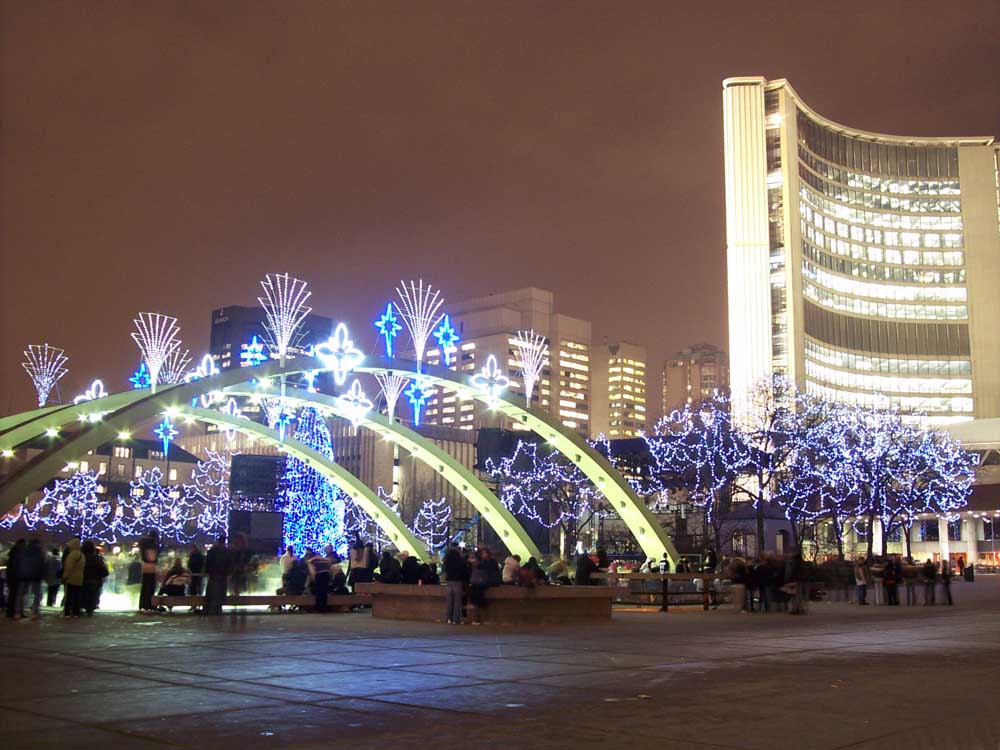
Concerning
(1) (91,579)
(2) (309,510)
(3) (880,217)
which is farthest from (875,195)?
(1) (91,579)

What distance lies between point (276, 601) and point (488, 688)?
12817 mm

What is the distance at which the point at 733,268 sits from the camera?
11231cm

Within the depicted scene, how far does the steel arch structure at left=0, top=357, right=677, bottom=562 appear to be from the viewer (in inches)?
880

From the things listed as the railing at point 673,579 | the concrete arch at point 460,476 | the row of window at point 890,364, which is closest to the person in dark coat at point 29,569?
the railing at point 673,579

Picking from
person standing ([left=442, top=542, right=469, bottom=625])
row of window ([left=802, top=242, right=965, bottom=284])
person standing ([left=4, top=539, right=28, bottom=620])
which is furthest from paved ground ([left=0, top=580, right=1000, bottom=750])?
row of window ([left=802, top=242, right=965, bottom=284])

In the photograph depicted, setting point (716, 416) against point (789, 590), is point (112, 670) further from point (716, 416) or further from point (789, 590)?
point (716, 416)

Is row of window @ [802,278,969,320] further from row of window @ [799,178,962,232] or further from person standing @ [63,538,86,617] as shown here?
person standing @ [63,538,86,617]

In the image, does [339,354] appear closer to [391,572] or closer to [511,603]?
[391,572]

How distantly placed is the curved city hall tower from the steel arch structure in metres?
74.0

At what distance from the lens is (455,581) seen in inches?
711

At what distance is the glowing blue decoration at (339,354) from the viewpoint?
93.0 ft

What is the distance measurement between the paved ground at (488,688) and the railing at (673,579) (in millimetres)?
9246

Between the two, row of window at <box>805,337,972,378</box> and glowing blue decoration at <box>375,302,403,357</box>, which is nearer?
glowing blue decoration at <box>375,302,403,357</box>

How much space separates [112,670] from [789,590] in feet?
54.6
